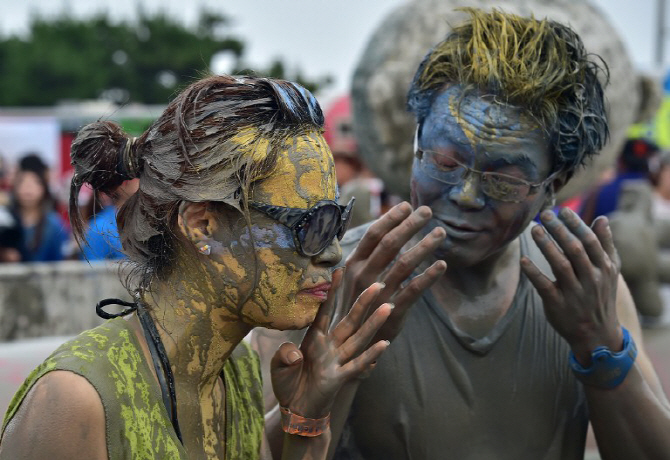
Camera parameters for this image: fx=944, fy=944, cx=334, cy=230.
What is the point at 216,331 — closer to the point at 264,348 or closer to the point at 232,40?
the point at 264,348

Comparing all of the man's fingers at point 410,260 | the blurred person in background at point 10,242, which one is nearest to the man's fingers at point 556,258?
the man's fingers at point 410,260

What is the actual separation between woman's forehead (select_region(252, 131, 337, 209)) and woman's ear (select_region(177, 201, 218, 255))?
10 centimetres

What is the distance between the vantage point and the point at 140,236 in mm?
2014

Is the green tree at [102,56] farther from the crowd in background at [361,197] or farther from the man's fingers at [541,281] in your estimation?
the man's fingers at [541,281]

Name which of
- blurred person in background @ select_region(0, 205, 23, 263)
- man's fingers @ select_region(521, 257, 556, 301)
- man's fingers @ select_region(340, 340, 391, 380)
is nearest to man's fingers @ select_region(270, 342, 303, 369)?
man's fingers @ select_region(340, 340, 391, 380)

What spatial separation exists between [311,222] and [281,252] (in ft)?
0.30

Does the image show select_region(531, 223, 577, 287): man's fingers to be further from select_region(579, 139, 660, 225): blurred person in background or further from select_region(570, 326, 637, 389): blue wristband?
select_region(579, 139, 660, 225): blurred person in background

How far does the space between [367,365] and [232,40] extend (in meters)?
39.2

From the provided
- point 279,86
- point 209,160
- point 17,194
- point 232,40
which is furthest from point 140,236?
point 232,40

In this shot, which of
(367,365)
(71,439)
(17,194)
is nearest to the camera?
(71,439)

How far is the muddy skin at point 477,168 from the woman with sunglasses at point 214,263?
46cm

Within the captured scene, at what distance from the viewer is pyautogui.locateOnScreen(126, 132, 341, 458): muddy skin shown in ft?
6.53

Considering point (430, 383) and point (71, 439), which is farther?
point (430, 383)

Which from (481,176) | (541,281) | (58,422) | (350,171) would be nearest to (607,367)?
(541,281)
